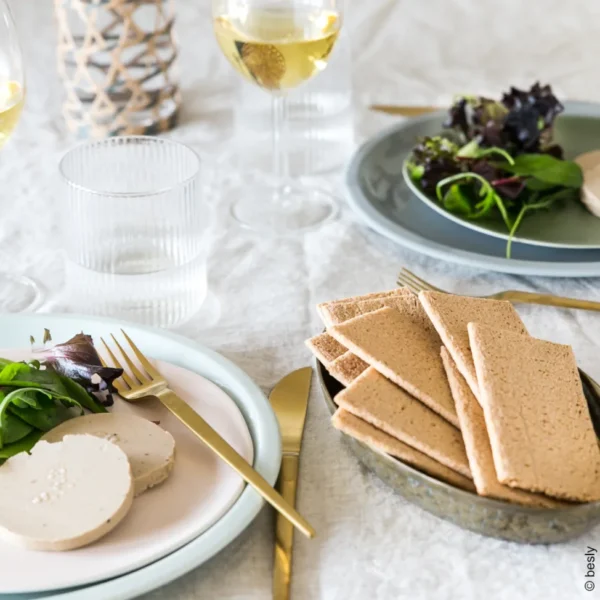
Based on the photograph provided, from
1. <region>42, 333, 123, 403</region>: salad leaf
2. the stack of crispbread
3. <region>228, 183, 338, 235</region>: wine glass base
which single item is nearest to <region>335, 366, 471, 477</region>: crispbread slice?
the stack of crispbread

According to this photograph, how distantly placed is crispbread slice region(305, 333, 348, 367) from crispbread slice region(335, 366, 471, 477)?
7 centimetres

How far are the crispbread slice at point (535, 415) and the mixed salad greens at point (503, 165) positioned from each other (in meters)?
0.38

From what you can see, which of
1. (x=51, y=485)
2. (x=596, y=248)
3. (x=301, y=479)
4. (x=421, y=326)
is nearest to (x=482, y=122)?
(x=596, y=248)

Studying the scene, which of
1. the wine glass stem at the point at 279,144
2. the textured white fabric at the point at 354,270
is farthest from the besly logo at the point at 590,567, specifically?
the wine glass stem at the point at 279,144

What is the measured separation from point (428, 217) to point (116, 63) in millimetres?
560

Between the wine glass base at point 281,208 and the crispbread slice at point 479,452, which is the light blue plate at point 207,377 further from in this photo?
the wine glass base at point 281,208

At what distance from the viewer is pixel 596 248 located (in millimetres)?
1091

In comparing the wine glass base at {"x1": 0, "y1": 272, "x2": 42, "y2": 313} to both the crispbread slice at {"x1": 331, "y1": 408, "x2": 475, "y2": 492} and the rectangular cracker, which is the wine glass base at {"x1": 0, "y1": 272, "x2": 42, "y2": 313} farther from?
the crispbread slice at {"x1": 331, "y1": 408, "x2": 475, "y2": 492}

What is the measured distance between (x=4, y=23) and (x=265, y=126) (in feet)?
2.09

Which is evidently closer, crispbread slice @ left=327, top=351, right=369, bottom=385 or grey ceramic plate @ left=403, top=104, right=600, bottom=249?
crispbread slice @ left=327, top=351, right=369, bottom=385

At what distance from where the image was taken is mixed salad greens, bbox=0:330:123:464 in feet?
2.33

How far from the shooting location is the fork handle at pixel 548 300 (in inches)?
40.1

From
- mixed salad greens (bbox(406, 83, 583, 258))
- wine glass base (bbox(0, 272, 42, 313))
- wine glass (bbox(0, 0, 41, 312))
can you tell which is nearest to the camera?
wine glass (bbox(0, 0, 41, 312))

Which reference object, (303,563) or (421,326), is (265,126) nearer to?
(421,326)
